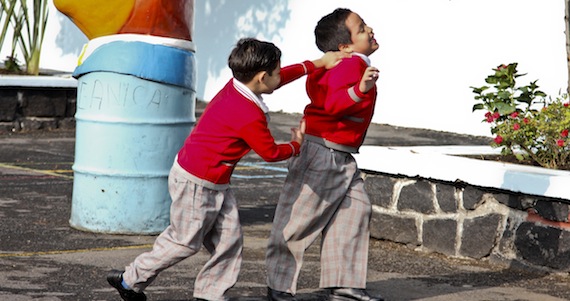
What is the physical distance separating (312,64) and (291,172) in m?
0.54

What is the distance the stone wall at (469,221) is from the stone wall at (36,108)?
6509 mm

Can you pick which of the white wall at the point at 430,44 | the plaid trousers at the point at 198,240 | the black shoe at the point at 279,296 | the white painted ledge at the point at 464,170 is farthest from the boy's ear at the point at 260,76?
the white wall at the point at 430,44

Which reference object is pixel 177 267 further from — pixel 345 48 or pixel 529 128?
pixel 529 128

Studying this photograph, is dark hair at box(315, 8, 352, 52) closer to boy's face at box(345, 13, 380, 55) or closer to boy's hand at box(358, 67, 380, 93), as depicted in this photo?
boy's face at box(345, 13, 380, 55)

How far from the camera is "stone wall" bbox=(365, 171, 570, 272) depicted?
20.7ft

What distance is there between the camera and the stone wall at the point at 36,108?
12.7 metres

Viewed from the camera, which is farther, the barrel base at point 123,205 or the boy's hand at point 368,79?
the barrel base at point 123,205

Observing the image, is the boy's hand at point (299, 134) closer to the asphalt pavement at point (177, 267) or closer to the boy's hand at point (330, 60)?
the boy's hand at point (330, 60)

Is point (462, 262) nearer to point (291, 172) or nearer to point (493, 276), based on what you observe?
point (493, 276)

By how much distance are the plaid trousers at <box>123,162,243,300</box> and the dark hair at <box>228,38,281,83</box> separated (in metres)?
0.51

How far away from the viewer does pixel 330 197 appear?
5.44m

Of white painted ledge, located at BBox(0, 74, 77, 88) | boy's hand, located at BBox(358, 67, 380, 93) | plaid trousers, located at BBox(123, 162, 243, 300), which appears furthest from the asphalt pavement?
white painted ledge, located at BBox(0, 74, 77, 88)

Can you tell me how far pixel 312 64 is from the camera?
538 centimetres

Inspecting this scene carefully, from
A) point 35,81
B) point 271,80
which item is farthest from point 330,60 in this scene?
point 35,81
